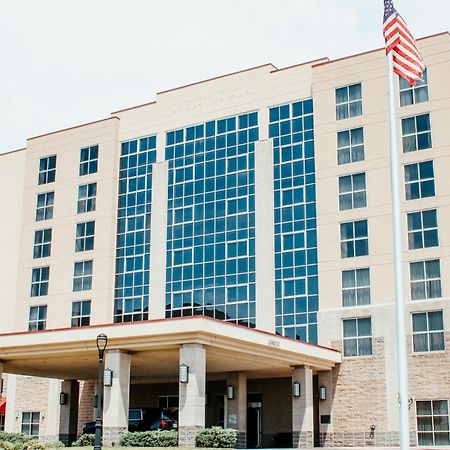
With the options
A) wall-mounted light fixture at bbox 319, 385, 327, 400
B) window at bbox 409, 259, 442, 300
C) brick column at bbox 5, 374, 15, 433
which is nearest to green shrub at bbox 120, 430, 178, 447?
wall-mounted light fixture at bbox 319, 385, 327, 400

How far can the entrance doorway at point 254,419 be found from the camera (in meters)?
44.1

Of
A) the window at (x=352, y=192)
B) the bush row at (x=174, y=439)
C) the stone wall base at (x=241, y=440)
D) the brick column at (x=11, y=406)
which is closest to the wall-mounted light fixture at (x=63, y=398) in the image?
the brick column at (x=11, y=406)

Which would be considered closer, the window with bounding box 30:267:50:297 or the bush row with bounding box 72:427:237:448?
the bush row with bounding box 72:427:237:448

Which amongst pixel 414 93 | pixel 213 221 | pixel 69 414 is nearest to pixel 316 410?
pixel 213 221

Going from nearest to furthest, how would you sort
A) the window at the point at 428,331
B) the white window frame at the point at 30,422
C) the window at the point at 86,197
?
the window at the point at 428,331
the white window frame at the point at 30,422
the window at the point at 86,197

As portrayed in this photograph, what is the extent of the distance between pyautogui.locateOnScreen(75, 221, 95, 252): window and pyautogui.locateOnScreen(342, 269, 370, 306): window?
59.4ft

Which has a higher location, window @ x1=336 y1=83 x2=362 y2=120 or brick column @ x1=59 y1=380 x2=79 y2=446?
window @ x1=336 y1=83 x2=362 y2=120

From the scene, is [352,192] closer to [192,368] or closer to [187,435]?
[192,368]

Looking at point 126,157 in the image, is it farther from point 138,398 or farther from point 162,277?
point 138,398

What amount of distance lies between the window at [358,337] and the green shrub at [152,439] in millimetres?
13532

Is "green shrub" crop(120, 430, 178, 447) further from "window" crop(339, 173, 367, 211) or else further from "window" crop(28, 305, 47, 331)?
"window" crop(28, 305, 47, 331)

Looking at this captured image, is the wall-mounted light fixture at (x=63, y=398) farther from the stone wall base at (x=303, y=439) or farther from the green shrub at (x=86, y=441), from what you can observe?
the stone wall base at (x=303, y=439)

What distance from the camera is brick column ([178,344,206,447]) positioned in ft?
99.0

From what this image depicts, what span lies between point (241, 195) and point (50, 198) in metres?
15.4
